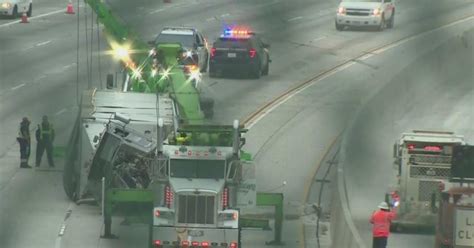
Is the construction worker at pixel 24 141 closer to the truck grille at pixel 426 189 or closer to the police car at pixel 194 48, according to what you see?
the police car at pixel 194 48

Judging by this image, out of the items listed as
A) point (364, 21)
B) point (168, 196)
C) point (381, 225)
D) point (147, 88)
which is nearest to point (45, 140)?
point (147, 88)

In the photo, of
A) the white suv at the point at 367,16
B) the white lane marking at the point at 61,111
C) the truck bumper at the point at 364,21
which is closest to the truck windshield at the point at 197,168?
the white suv at the point at 367,16

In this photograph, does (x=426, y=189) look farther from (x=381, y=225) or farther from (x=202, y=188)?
(x=381, y=225)

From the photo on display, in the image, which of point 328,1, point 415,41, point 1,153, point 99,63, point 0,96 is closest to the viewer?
point 328,1

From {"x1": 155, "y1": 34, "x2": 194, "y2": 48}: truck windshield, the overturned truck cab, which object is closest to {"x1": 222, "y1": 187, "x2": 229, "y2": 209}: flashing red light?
the overturned truck cab

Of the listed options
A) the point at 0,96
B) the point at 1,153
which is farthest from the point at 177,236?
the point at 0,96

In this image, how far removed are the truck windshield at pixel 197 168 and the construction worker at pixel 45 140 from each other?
1.96 m

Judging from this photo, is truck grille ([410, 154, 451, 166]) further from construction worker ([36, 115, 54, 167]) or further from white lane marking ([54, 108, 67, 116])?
white lane marking ([54, 108, 67, 116])

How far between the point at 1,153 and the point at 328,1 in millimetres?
4786

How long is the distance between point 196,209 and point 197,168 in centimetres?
16

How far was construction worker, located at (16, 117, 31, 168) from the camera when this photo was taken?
8.45 m

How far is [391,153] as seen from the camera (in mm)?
6934

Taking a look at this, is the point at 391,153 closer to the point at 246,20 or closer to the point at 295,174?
the point at 295,174

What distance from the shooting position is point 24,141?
335 inches
